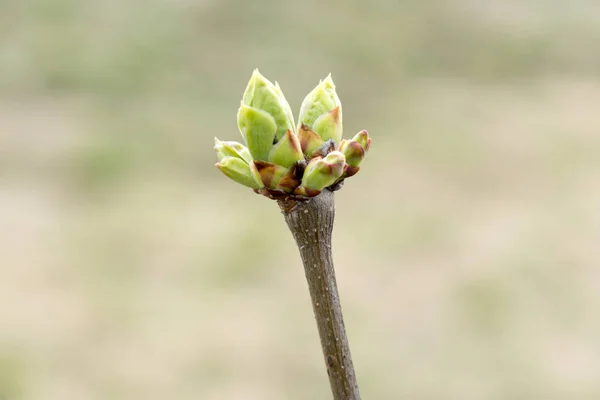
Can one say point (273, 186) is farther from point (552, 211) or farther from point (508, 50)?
point (508, 50)

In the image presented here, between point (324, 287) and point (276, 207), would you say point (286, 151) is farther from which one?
point (276, 207)

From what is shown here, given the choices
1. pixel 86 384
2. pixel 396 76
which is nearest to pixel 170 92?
pixel 396 76

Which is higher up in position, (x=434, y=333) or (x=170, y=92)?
(x=170, y=92)

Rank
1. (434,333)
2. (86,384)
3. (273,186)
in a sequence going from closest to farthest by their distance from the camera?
(273,186) < (86,384) < (434,333)

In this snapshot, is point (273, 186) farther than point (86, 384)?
No

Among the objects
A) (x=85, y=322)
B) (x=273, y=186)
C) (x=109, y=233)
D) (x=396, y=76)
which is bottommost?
(x=273, y=186)

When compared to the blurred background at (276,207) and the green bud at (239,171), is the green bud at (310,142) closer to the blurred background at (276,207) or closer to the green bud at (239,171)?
the green bud at (239,171)

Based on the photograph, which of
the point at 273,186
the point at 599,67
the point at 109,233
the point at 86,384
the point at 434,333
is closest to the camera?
the point at 273,186

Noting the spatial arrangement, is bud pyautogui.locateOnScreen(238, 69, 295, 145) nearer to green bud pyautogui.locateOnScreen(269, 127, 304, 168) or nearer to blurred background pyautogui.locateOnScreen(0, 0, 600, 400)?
green bud pyautogui.locateOnScreen(269, 127, 304, 168)
